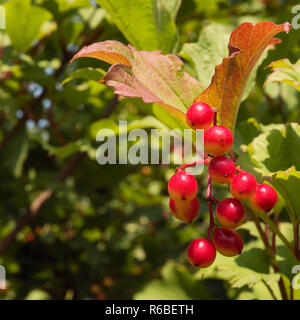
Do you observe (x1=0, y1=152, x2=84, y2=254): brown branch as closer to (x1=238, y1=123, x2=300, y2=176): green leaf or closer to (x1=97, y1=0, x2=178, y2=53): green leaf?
(x1=97, y1=0, x2=178, y2=53): green leaf

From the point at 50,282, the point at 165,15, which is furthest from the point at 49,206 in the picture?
the point at 165,15

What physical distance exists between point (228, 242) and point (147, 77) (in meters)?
0.32

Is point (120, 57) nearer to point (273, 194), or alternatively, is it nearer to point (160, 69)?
point (160, 69)

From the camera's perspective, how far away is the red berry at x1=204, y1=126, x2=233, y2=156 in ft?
1.96

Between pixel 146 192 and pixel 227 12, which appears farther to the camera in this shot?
pixel 146 192

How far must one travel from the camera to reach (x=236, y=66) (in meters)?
0.65

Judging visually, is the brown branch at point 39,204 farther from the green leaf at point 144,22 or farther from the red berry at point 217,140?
the red berry at point 217,140

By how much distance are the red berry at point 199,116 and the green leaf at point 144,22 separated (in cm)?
32

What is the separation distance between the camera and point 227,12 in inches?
61.7

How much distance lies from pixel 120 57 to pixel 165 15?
29 centimetres

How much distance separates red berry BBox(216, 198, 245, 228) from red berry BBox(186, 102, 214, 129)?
0.14 meters

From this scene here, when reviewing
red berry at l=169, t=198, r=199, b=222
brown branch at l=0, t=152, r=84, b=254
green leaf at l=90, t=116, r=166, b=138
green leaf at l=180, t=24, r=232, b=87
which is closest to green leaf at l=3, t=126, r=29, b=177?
brown branch at l=0, t=152, r=84, b=254

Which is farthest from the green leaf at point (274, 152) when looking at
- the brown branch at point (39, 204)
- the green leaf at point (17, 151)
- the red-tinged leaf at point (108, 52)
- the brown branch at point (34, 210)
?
the green leaf at point (17, 151)

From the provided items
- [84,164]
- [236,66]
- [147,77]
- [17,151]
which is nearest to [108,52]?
[147,77]
